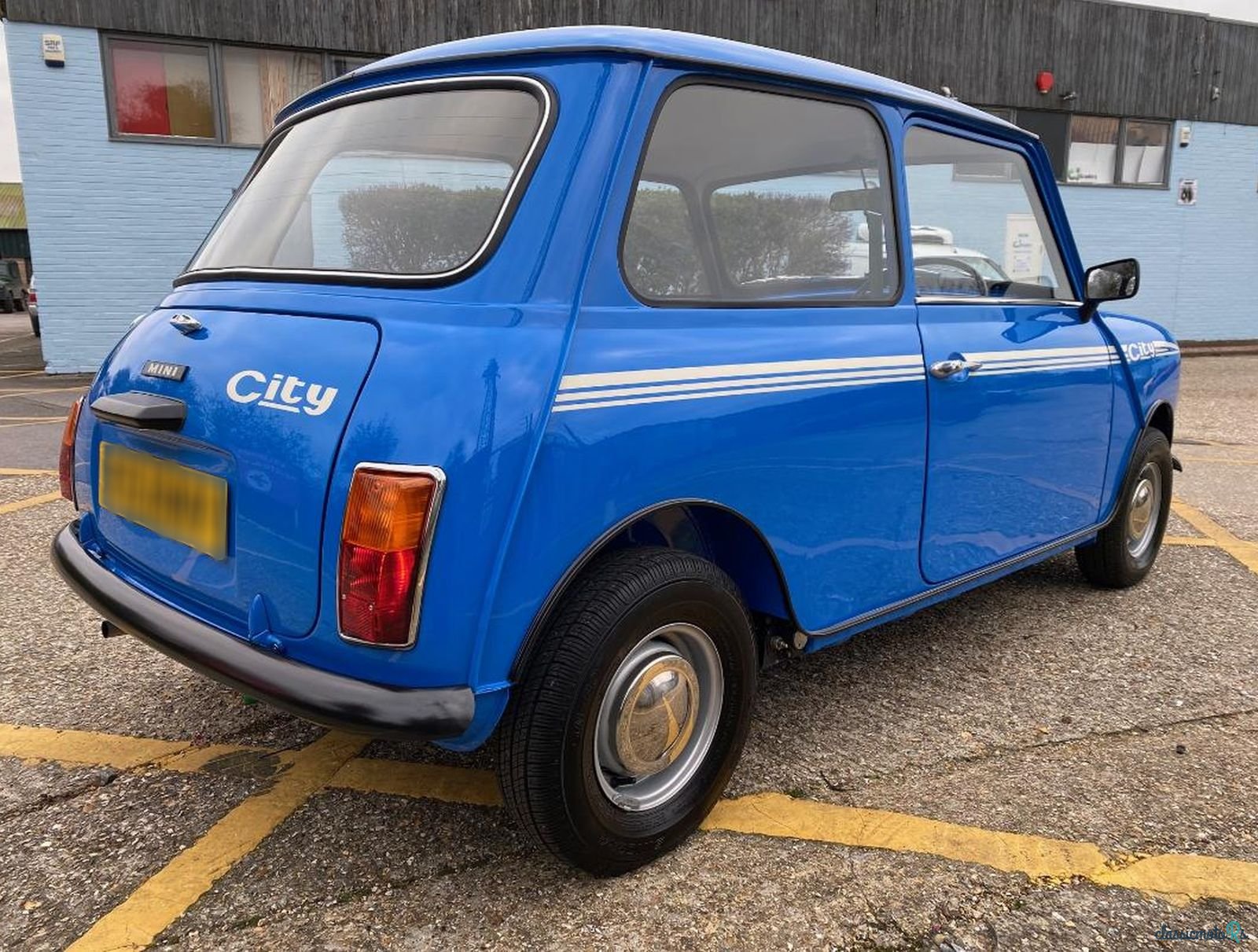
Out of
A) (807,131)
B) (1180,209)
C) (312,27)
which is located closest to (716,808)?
(807,131)

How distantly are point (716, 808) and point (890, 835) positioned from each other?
442 millimetres

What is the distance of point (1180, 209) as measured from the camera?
57.8 feet

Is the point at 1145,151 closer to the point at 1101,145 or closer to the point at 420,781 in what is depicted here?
the point at 1101,145

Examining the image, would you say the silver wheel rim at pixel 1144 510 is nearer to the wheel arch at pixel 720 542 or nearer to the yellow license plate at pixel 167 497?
the wheel arch at pixel 720 542

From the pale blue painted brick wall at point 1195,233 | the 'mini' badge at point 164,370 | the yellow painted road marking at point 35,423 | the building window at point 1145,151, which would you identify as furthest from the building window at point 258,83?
the building window at point 1145,151

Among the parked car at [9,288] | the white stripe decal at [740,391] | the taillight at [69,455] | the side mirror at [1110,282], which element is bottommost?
the parked car at [9,288]

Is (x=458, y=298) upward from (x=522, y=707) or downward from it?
upward

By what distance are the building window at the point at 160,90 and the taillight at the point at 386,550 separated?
40.3 ft

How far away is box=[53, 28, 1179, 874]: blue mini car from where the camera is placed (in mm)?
1825

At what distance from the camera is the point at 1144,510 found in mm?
4293

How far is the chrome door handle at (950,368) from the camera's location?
2746 mm

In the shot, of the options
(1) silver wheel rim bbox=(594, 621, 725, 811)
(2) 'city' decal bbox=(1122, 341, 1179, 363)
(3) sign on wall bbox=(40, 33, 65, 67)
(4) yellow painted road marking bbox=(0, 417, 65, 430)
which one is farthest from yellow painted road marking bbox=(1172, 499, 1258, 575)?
(3) sign on wall bbox=(40, 33, 65, 67)

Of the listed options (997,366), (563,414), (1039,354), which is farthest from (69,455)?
(1039,354)

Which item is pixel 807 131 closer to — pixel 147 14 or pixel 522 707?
pixel 522 707
